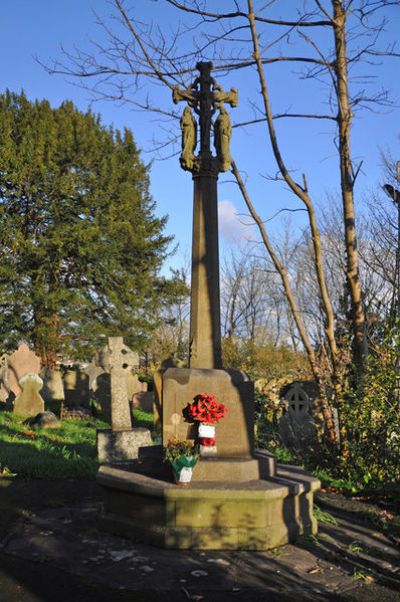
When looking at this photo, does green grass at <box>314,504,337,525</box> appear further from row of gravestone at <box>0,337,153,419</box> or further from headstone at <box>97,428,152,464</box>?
row of gravestone at <box>0,337,153,419</box>

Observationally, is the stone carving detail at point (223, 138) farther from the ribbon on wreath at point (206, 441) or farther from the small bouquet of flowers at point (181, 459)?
the small bouquet of flowers at point (181, 459)

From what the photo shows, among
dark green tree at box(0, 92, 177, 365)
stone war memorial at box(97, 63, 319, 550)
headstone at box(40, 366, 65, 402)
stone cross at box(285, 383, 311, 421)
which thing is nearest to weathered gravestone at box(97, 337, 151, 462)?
stone war memorial at box(97, 63, 319, 550)

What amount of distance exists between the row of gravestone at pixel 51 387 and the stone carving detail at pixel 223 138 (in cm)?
789

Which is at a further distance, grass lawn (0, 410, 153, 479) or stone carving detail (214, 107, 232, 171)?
grass lawn (0, 410, 153, 479)

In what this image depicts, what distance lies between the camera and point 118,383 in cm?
1097

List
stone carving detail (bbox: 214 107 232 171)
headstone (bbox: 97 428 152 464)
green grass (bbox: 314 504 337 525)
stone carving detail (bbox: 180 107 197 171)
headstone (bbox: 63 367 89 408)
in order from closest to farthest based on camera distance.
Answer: green grass (bbox: 314 504 337 525)
stone carving detail (bbox: 180 107 197 171)
stone carving detail (bbox: 214 107 232 171)
headstone (bbox: 97 428 152 464)
headstone (bbox: 63 367 89 408)

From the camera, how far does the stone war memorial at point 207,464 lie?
558 centimetres

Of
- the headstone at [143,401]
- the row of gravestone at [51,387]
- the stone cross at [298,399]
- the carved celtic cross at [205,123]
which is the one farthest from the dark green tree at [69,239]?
the carved celtic cross at [205,123]

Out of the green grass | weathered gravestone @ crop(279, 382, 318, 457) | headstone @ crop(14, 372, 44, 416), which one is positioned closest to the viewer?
the green grass

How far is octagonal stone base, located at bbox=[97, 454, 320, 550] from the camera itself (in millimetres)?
5551

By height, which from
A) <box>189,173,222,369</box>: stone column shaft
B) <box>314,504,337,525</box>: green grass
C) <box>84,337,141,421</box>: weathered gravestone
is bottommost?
<box>314,504,337,525</box>: green grass

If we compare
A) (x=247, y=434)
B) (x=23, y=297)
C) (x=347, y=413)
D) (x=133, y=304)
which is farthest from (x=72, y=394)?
(x=247, y=434)

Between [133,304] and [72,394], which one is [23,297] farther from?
[72,394]

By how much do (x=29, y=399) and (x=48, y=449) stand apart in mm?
5040
